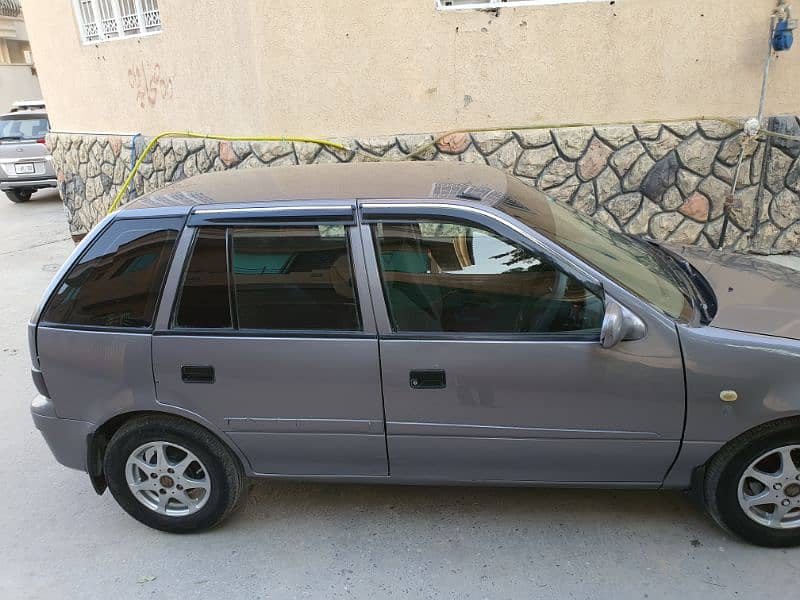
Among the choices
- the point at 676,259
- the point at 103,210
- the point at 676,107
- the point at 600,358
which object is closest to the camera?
the point at 600,358

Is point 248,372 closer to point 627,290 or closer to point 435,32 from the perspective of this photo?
point 627,290

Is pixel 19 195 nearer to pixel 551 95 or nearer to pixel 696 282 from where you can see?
pixel 551 95

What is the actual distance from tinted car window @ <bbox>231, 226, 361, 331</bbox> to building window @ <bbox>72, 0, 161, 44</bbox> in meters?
5.90

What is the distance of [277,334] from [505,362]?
1004 millimetres

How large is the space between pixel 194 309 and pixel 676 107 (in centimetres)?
519

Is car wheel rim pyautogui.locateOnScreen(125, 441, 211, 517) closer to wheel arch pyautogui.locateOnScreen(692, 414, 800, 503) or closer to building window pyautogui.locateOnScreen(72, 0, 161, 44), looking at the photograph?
wheel arch pyautogui.locateOnScreen(692, 414, 800, 503)

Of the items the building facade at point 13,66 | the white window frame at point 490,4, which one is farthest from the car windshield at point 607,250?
the building facade at point 13,66

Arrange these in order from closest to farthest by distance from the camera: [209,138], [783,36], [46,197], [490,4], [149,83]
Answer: [783,36] → [490,4] → [209,138] → [149,83] → [46,197]

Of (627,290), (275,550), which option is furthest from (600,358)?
(275,550)

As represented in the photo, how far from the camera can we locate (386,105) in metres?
6.30

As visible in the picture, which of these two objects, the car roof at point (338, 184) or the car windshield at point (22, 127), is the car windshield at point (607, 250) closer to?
the car roof at point (338, 184)

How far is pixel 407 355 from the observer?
2.62 m

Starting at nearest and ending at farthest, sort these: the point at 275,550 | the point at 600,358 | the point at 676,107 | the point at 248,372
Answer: the point at 600,358 < the point at 248,372 < the point at 275,550 < the point at 676,107

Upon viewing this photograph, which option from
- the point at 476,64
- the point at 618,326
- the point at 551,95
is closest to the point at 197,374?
the point at 618,326
